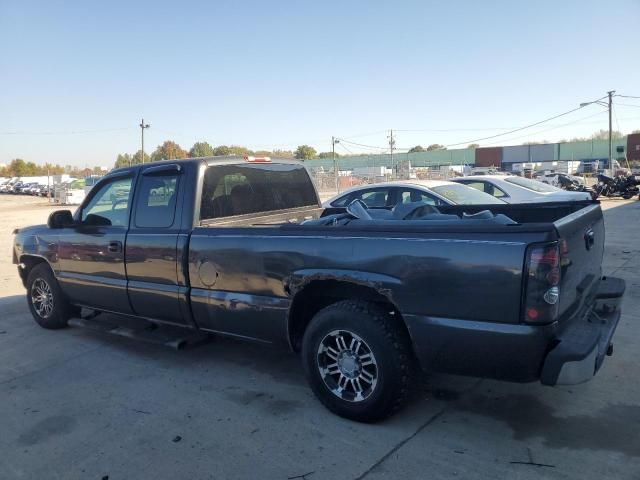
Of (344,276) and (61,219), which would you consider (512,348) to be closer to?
(344,276)

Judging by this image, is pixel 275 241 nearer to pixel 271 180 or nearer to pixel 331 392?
pixel 331 392

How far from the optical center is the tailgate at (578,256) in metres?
3.04

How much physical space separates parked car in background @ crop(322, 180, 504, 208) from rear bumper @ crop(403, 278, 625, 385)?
5.64 metres

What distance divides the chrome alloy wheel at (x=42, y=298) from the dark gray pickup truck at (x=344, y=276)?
21 cm

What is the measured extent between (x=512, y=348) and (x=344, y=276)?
1122 millimetres

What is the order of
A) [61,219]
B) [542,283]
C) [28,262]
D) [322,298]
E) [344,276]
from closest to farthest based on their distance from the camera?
[542,283] < [344,276] < [322,298] < [61,219] < [28,262]

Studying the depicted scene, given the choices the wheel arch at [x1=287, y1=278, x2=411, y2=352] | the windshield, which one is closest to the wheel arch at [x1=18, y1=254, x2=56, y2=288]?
the wheel arch at [x1=287, y1=278, x2=411, y2=352]

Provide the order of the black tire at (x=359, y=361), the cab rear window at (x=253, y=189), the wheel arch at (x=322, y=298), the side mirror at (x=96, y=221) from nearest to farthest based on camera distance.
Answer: the black tire at (x=359, y=361) → the wheel arch at (x=322, y=298) → the cab rear window at (x=253, y=189) → the side mirror at (x=96, y=221)

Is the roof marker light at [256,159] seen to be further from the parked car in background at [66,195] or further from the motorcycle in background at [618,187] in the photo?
the parked car in background at [66,195]

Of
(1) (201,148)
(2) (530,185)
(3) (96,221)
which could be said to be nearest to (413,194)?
(2) (530,185)

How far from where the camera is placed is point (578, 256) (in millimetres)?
3346

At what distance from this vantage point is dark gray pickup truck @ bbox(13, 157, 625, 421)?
2.96 metres

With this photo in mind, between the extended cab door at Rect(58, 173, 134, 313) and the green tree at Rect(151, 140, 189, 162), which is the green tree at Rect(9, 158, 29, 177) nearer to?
the green tree at Rect(151, 140, 189, 162)

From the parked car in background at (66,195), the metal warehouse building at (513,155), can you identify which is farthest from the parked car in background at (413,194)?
the metal warehouse building at (513,155)
